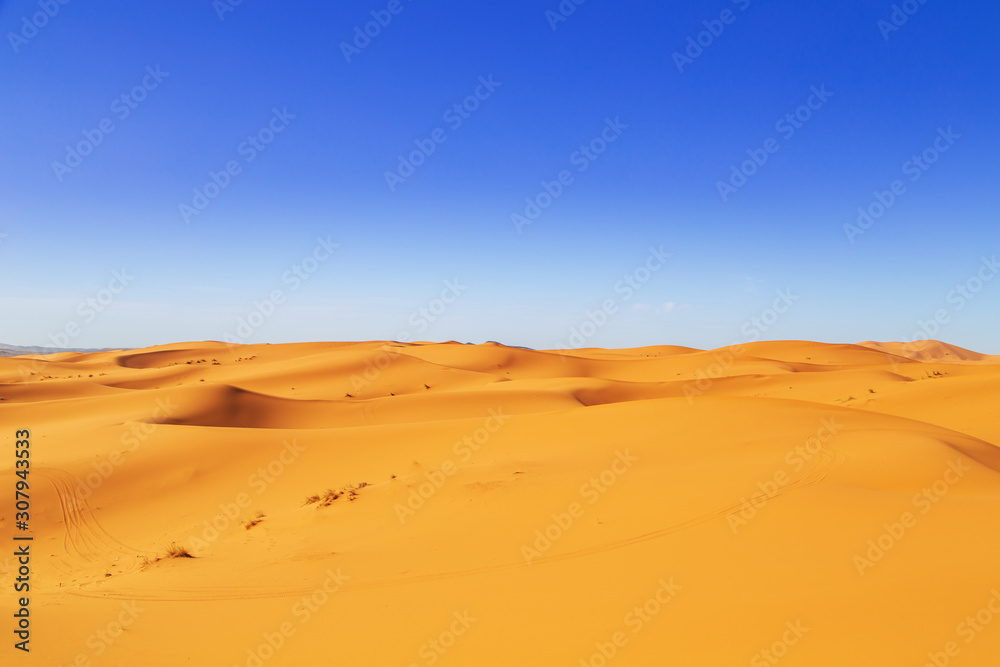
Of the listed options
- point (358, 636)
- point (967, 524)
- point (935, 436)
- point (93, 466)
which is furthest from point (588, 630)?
point (93, 466)
